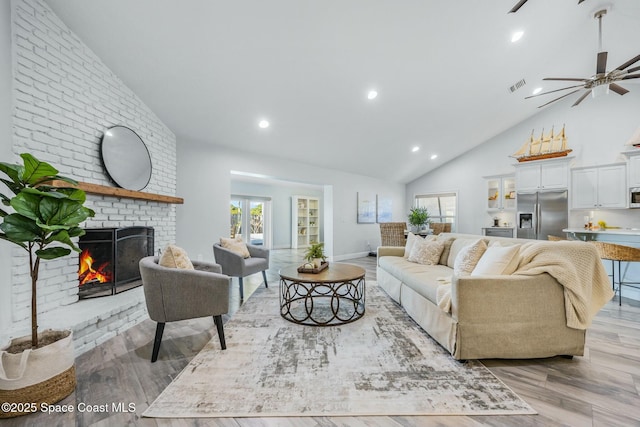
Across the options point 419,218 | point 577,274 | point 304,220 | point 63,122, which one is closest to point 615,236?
point 577,274

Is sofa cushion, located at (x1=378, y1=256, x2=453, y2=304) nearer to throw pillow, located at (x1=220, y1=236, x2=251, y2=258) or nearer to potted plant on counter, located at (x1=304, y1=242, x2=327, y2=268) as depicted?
potted plant on counter, located at (x1=304, y1=242, x2=327, y2=268)

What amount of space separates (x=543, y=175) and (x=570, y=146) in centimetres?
80

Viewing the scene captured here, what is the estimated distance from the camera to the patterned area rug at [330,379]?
1561 mm

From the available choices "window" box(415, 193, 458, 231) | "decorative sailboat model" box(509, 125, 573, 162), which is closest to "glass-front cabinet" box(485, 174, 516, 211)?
"decorative sailboat model" box(509, 125, 573, 162)

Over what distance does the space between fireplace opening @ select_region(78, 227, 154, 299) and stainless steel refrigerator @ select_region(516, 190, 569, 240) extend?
7.14 metres

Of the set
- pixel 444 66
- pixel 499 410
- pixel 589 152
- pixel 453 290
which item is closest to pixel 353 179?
pixel 444 66

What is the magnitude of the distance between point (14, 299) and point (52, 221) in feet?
3.31

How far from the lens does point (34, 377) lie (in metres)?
1.56

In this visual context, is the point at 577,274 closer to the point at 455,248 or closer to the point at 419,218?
the point at 455,248

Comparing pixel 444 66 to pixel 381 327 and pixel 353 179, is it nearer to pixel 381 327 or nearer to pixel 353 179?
pixel 381 327

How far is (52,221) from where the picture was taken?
161cm

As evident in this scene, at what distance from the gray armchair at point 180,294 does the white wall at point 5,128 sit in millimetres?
869

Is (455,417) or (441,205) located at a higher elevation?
(441,205)

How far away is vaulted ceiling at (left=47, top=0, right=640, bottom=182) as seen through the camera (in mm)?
2562
